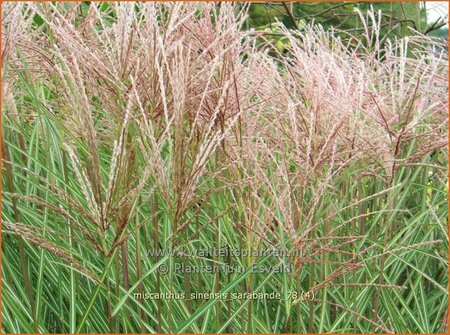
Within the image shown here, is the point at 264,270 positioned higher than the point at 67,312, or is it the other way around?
the point at 264,270

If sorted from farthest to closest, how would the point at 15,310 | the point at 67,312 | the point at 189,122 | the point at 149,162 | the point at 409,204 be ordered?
the point at 409,204, the point at 67,312, the point at 189,122, the point at 15,310, the point at 149,162

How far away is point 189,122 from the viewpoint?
1.82m

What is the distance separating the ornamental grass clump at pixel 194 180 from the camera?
1.44 meters

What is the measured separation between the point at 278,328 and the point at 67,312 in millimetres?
661

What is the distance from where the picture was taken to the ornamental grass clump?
144 cm

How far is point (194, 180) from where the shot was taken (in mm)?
1375

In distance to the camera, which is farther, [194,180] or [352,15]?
[352,15]

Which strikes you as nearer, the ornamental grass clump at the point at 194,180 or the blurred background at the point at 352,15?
the ornamental grass clump at the point at 194,180

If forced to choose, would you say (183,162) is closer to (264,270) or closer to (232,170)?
(232,170)

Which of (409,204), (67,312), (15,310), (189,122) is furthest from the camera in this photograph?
(409,204)

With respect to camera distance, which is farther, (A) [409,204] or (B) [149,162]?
(A) [409,204]

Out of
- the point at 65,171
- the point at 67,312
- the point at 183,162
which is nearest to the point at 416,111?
the point at 183,162

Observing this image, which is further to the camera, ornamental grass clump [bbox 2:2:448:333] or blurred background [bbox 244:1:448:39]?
blurred background [bbox 244:1:448:39]

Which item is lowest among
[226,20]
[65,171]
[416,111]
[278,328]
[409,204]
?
[278,328]
